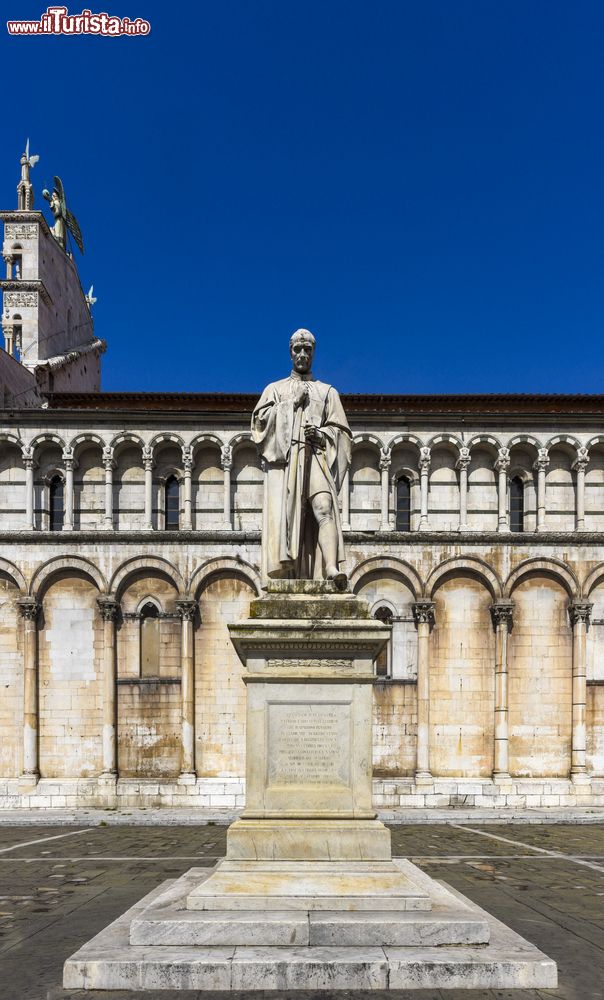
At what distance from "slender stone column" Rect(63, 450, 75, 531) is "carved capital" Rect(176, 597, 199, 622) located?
506 centimetres

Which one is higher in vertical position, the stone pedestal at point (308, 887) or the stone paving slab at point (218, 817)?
the stone pedestal at point (308, 887)

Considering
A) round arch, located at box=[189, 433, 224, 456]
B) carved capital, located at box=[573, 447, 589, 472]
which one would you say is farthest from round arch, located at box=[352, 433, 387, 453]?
carved capital, located at box=[573, 447, 589, 472]

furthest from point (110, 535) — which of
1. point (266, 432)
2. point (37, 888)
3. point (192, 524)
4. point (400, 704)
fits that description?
point (266, 432)

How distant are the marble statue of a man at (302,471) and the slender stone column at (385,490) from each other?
66.6 ft

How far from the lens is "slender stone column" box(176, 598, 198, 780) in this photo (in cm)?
2833

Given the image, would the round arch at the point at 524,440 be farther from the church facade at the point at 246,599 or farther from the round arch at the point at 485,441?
the round arch at the point at 485,441

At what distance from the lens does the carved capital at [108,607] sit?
28.9 m

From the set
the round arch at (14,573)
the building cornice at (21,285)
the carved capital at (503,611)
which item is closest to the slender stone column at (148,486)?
the round arch at (14,573)

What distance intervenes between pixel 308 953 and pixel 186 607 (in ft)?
73.0

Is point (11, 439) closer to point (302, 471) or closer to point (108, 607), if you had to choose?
point (108, 607)

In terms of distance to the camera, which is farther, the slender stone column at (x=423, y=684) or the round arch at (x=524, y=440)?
the round arch at (x=524, y=440)

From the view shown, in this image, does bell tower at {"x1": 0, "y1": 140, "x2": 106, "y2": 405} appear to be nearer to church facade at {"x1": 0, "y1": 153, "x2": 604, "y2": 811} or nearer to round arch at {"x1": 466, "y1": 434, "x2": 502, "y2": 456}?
church facade at {"x1": 0, "y1": 153, "x2": 604, "y2": 811}

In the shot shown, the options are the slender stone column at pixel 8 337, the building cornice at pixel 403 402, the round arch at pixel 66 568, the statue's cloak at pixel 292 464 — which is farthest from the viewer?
the slender stone column at pixel 8 337

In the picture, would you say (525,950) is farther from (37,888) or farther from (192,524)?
(192,524)
